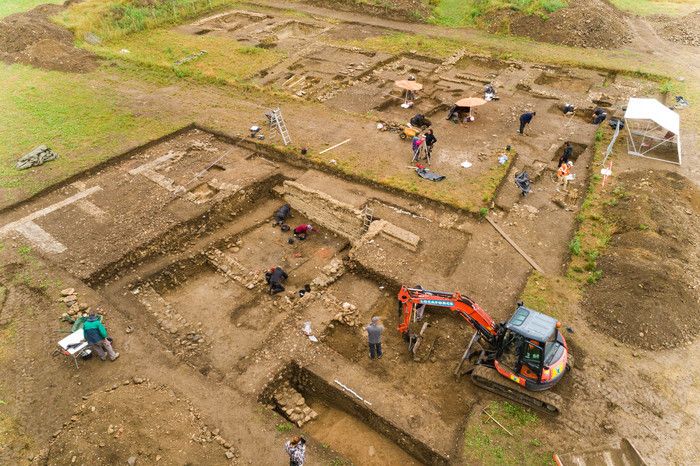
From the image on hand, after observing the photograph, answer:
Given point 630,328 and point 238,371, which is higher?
point 630,328

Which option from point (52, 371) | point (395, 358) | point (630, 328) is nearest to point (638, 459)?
point (630, 328)

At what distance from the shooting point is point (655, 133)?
19.6m

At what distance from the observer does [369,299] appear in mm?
13430

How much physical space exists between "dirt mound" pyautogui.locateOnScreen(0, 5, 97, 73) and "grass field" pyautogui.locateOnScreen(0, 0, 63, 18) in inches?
203

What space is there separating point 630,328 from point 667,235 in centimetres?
470

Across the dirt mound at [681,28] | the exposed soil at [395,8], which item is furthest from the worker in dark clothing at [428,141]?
→ the dirt mound at [681,28]

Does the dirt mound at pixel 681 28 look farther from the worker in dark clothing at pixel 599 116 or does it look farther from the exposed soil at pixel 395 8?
the exposed soil at pixel 395 8

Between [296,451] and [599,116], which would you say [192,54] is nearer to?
[599,116]

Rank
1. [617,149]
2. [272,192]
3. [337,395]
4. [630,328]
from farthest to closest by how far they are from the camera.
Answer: [617,149], [272,192], [630,328], [337,395]

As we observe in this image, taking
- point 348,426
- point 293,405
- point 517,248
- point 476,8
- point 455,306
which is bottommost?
point 348,426

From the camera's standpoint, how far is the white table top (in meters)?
10.6

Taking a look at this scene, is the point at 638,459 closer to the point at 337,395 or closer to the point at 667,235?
the point at 337,395

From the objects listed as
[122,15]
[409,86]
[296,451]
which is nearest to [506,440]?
[296,451]

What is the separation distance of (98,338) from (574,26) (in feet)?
114
